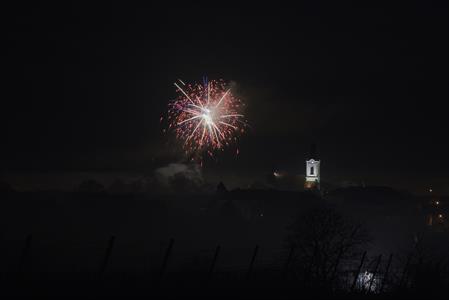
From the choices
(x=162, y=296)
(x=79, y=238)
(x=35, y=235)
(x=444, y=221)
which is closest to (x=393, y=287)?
(x=162, y=296)

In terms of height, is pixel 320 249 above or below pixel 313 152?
below

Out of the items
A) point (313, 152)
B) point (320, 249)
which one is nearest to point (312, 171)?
point (313, 152)

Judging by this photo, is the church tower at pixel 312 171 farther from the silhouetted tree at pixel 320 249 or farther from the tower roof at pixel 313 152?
the silhouetted tree at pixel 320 249

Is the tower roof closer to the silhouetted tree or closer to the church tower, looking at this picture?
the church tower

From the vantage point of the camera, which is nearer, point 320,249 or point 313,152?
point 320,249

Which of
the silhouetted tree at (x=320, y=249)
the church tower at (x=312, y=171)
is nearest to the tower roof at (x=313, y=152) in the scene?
the church tower at (x=312, y=171)

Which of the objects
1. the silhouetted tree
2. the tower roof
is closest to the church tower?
the tower roof

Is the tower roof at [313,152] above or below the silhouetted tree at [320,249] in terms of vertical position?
above

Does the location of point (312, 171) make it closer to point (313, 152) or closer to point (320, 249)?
point (313, 152)
